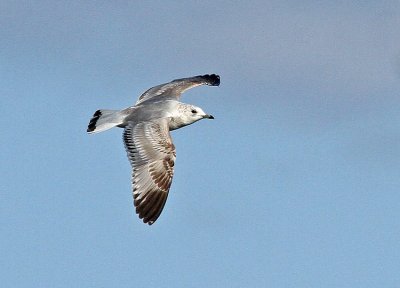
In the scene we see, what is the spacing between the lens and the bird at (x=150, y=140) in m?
38.3

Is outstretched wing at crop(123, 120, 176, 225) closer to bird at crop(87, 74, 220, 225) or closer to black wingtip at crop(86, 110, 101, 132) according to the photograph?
bird at crop(87, 74, 220, 225)

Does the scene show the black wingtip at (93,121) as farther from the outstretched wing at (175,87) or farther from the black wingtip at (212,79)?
the black wingtip at (212,79)

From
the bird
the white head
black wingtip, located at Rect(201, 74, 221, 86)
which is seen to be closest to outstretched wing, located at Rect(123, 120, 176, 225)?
the bird

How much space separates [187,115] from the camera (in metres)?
41.1

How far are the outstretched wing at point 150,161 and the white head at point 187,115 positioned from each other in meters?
0.80

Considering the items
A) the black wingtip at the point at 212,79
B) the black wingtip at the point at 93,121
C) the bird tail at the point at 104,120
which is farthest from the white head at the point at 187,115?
the black wingtip at the point at 212,79

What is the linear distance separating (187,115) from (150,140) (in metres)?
2.09

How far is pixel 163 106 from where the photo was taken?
4141cm

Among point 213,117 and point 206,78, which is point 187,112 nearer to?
point 213,117

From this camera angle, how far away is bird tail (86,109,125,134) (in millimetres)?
40125

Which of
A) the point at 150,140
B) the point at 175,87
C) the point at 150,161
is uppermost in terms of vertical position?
the point at 175,87

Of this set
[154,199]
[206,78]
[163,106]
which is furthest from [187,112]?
[206,78]

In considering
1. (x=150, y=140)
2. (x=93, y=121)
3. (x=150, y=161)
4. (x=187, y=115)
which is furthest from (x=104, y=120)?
(x=187, y=115)

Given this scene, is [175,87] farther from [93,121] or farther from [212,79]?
[93,121]
